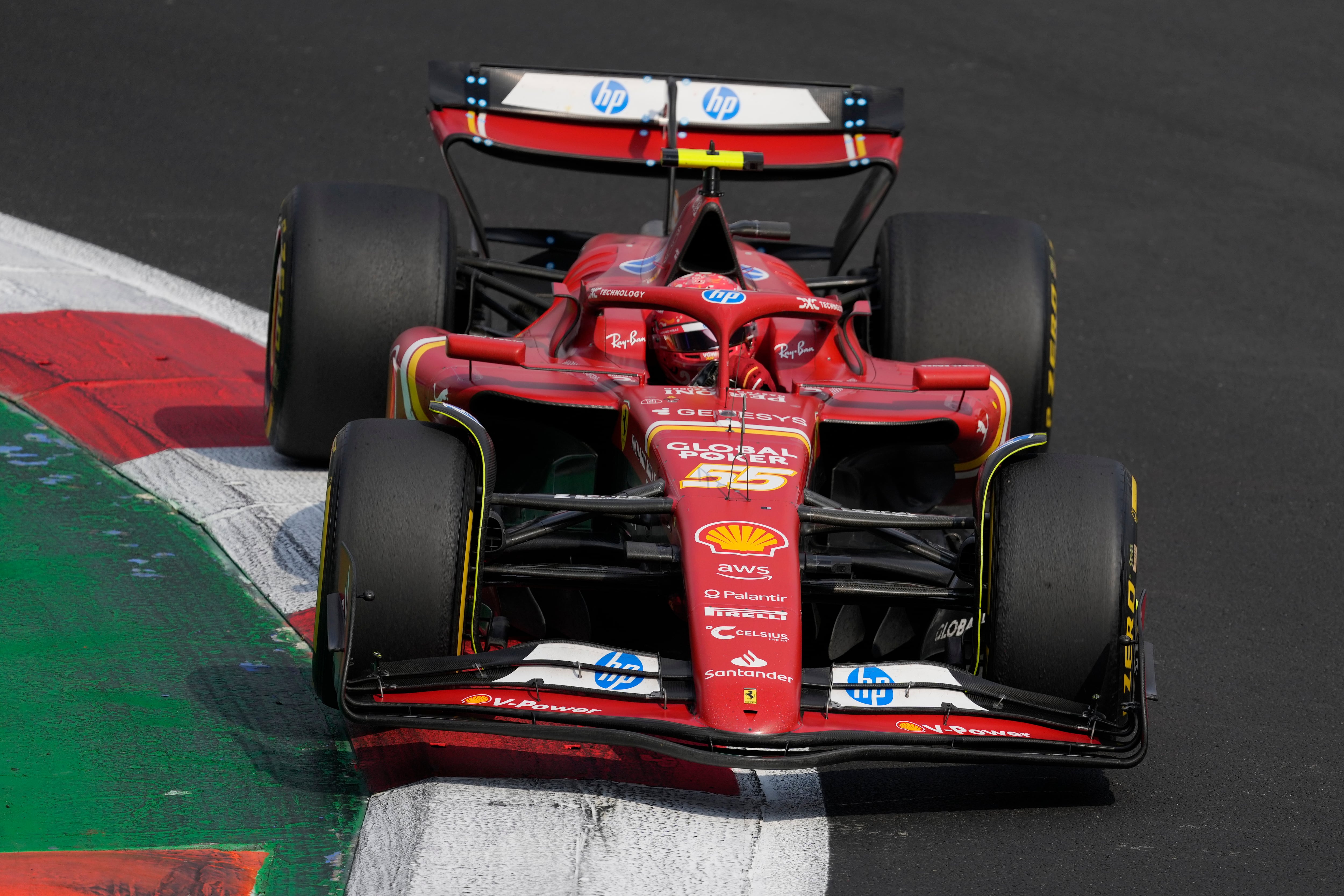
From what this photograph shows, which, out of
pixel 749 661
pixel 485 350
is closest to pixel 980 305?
pixel 485 350

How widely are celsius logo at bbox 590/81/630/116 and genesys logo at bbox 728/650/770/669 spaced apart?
12.4ft

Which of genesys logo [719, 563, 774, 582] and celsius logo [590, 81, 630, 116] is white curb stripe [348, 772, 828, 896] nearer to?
genesys logo [719, 563, 774, 582]

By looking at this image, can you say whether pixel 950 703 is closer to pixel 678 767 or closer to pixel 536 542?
pixel 678 767

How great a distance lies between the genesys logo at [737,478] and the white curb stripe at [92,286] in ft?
14.5

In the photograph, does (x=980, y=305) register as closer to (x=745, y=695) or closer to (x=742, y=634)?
(x=742, y=634)

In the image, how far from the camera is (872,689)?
15.1 feet

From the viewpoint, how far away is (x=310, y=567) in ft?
20.7

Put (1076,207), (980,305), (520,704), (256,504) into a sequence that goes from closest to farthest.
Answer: (520,704)
(256,504)
(980,305)
(1076,207)

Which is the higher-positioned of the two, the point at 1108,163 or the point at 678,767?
the point at 1108,163

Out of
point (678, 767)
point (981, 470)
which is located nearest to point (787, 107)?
point (981, 470)

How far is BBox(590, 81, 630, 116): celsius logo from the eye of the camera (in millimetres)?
7809

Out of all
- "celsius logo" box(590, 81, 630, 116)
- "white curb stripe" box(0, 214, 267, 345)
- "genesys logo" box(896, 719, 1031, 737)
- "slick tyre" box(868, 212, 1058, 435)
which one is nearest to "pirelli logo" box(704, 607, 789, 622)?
"genesys logo" box(896, 719, 1031, 737)

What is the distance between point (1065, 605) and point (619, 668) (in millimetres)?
1155

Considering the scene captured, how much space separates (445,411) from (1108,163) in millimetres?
8958
